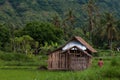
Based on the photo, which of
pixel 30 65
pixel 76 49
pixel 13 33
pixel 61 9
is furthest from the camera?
pixel 61 9

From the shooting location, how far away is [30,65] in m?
42.2

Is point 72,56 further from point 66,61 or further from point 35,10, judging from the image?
point 35,10

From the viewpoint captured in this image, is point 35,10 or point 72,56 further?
point 35,10

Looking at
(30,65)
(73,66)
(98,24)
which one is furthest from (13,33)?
(73,66)

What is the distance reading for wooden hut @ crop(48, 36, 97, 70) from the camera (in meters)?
37.2

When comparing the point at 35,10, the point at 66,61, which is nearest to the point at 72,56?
the point at 66,61

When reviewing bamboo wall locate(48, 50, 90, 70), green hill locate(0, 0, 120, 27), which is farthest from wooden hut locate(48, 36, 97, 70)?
green hill locate(0, 0, 120, 27)

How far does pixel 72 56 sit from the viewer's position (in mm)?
37812

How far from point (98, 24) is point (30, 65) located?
44143mm

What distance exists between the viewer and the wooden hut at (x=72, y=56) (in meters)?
37.2

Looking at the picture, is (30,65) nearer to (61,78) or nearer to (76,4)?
(61,78)

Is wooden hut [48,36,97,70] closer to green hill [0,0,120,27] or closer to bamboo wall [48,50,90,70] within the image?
bamboo wall [48,50,90,70]

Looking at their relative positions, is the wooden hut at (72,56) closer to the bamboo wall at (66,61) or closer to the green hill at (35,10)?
the bamboo wall at (66,61)

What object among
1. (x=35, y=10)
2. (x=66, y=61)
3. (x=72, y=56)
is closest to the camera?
(x=72, y=56)
